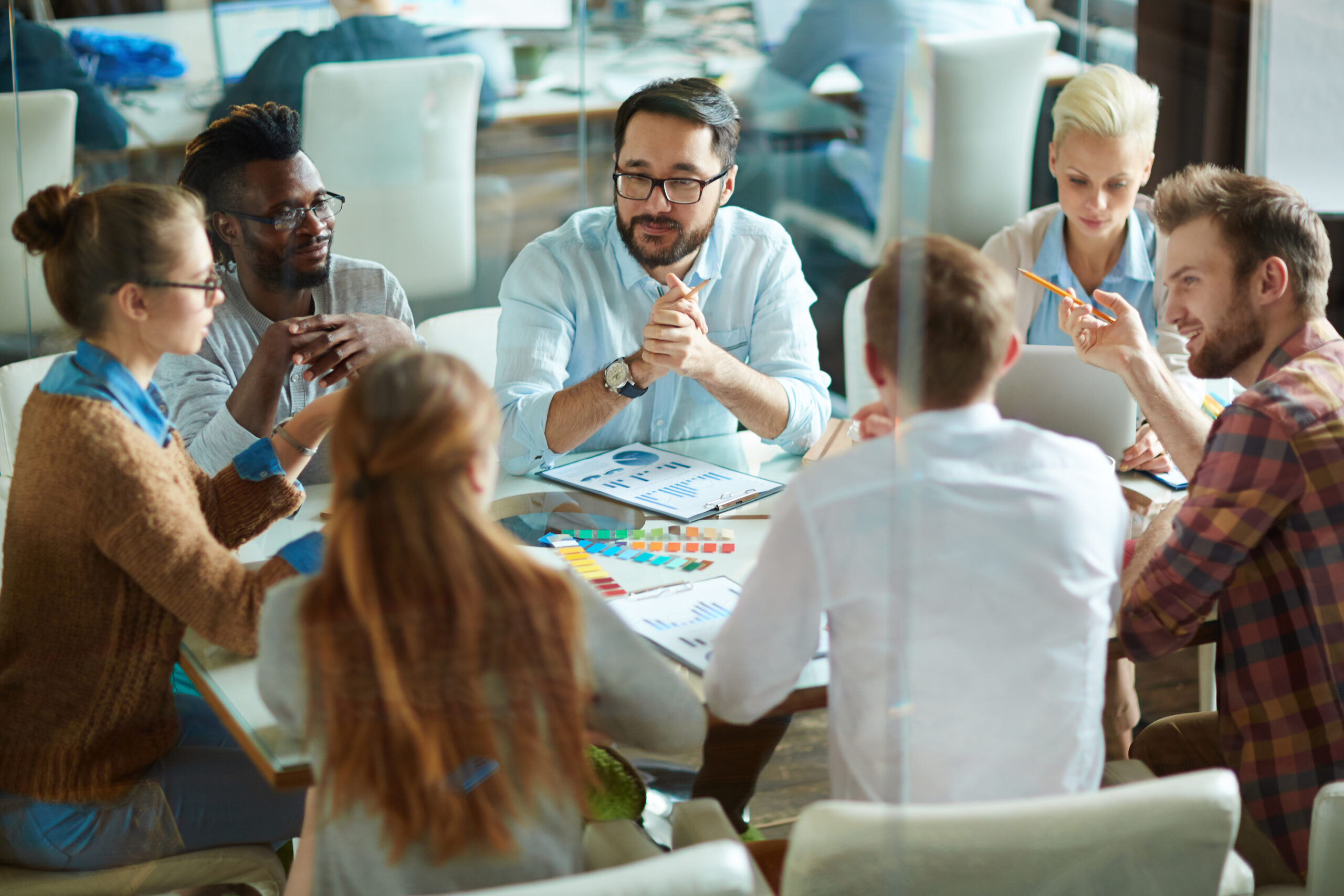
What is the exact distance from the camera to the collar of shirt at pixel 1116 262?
1525 mm

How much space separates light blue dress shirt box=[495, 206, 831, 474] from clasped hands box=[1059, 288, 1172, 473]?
0.38 meters

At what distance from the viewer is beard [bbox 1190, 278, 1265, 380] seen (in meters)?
1.47

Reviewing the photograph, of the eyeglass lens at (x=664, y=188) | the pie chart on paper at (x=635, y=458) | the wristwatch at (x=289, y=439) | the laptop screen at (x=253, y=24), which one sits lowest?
the pie chart on paper at (x=635, y=458)

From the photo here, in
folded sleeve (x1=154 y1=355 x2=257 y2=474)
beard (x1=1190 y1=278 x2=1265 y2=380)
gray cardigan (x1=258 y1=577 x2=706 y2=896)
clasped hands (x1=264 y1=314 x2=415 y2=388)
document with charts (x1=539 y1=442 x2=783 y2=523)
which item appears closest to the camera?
gray cardigan (x1=258 y1=577 x2=706 y2=896)

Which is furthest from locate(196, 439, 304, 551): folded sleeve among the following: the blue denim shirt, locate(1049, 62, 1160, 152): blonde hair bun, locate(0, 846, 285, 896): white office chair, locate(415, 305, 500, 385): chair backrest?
locate(1049, 62, 1160, 152): blonde hair bun

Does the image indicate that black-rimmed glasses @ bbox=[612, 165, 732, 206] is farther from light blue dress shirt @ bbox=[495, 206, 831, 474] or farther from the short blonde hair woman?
the short blonde hair woman

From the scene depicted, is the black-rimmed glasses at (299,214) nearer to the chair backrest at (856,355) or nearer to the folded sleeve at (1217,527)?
the chair backrest at (856,355)

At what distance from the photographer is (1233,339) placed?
1488 millimetres

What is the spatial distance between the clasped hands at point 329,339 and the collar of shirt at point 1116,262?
0.77 metres

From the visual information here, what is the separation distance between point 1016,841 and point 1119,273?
3.08 ft

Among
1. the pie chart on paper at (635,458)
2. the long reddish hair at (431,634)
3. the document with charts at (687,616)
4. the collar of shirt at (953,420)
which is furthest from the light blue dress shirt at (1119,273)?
the long reddish hair at (431,634)

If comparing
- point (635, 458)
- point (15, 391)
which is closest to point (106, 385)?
point (15, 391)

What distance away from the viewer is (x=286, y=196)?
1392 millimetres

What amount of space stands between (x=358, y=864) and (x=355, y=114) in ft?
2.97
